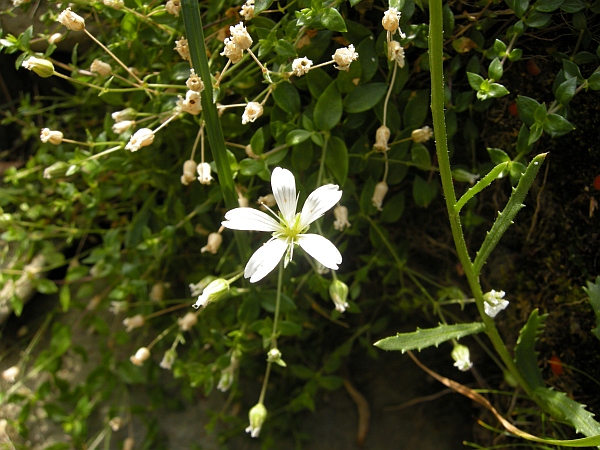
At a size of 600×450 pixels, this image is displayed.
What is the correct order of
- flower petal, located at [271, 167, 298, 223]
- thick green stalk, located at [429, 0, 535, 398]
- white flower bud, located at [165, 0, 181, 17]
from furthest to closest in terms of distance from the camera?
white flower bud, located at [165, 0, 181, 17] < flower petal, located at [271, 167, 298, 223] < thick green stalk, located at [429, 0, 535, 398]

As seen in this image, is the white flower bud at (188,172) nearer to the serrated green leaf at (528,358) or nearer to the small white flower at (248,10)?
the small white flower at (248,10)

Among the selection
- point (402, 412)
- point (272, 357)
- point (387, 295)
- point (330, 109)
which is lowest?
point (402, 412)

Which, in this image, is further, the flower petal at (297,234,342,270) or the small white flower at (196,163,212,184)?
the small white flower at (196,163,212,184)

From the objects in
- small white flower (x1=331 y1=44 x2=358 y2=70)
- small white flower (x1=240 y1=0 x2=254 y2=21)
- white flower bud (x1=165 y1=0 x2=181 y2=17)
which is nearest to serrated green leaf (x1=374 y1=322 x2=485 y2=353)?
small white flower (x1=331 y1=44 x2=358 y2=70)

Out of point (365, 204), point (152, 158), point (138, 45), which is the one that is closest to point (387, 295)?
point (365, 204)

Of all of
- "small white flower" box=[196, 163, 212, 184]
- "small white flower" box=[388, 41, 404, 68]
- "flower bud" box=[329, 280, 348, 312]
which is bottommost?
"flower bud" box=[329, 280, 348, 312]

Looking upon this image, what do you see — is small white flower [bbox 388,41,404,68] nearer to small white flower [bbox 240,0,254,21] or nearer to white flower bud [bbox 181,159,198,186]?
small white flower [bbox 240,0,254,21]

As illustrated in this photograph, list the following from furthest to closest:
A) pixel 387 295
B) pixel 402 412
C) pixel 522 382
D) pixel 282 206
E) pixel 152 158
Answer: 1. pixel 402 412
2. pixel 387 295
3. pixel 152 158
4. pixel 522 382
5. pixel 282 206

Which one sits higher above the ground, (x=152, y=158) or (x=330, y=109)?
(x=330, y=109)

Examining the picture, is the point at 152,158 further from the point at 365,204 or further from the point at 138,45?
the point at 365,204
